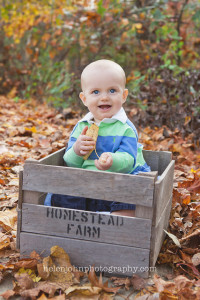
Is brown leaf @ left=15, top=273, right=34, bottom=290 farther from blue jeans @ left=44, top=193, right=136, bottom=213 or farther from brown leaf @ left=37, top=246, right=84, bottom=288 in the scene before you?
blue jeans @ left=44, top=193, right=136, bottom=213

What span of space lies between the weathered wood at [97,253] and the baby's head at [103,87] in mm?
811

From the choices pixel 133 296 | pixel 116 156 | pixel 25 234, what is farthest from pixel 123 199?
pixel 25 234

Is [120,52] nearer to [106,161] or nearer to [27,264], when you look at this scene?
[106,161]

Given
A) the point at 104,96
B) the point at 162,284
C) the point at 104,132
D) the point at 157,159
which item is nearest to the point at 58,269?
the point at 162,284

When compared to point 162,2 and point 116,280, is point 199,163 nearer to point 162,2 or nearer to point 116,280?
point 116,280

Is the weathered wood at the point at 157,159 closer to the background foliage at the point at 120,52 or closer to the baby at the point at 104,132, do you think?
the baby at the point at 104,132

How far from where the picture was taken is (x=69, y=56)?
25.9 ft

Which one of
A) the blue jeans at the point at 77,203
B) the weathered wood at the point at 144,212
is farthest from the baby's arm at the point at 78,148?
the weathered wood at the point at 144,212

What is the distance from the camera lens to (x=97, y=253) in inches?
73.5

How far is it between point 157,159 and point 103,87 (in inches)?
28.6

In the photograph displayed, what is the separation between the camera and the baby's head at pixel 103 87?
85.7 inches

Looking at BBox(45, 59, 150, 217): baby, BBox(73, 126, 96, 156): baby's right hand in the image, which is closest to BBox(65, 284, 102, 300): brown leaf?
BBox(45, 59, 150, 217): baby

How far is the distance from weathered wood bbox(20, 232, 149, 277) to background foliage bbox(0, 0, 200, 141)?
2824 millimetres

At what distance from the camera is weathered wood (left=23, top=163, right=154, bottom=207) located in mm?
1763
